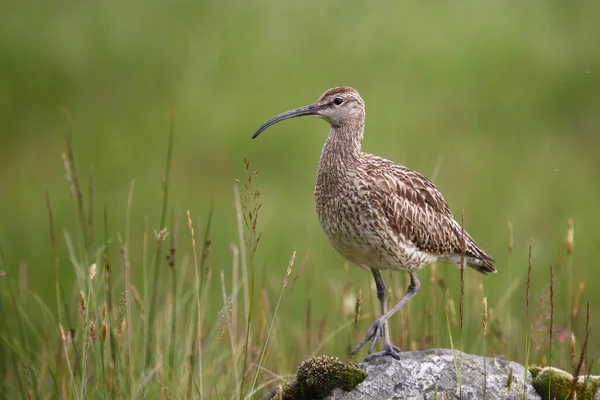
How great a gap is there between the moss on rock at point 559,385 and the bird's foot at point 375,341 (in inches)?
32.9

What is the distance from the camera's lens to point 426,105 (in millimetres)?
16656

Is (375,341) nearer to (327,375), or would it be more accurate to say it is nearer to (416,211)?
(327,375)

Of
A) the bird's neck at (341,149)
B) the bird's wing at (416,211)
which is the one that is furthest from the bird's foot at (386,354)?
the bird's neck at (341,149)

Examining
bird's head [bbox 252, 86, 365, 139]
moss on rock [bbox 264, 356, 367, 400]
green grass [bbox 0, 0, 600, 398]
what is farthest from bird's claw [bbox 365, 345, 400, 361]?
green grass [bbox 0, 0, 600, 398]

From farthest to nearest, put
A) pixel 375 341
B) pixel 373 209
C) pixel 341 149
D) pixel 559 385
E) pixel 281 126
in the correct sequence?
pixel 281 126 < pixel 341 149 < pixel 373 209 < pixel 375 341 < pixel 559 385

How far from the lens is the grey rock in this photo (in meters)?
5.75

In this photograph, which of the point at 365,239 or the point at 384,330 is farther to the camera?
the point at 365,239

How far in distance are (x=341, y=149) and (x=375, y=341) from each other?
1.40m

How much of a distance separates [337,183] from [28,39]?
12285mm

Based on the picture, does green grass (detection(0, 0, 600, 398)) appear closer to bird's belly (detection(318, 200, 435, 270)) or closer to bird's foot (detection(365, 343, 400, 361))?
bird's belly (detection(318, 200, 435, 270))

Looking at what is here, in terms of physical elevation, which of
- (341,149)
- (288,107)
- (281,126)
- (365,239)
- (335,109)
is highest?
(335,109)

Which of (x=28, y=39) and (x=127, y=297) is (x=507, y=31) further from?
(x=127, y=297)

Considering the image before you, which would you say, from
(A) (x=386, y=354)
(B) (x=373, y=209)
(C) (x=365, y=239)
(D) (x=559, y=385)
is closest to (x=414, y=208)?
(B) (x=373, y=209)

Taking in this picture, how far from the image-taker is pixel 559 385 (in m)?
5.84
